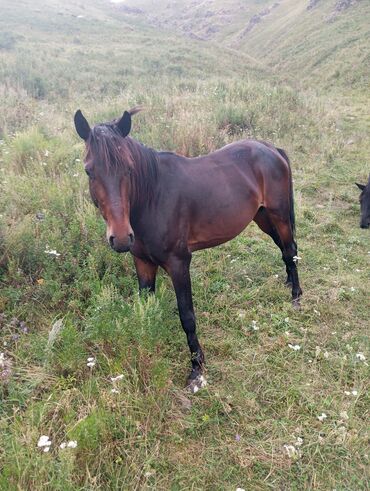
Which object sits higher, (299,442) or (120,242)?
(120,242)

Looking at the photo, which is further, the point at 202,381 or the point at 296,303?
the point at 296,303

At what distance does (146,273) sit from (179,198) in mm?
750

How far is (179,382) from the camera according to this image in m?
3.19

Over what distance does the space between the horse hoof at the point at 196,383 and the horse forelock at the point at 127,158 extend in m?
1.50

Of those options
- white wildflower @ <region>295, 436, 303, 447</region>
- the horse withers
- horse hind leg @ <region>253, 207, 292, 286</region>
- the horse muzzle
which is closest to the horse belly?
horse hind leg @ <region>253, 207, 292, 286</region>

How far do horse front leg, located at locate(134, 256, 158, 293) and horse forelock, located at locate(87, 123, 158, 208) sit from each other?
64 centimetres

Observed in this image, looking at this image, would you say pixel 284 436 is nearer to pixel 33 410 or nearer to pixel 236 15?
pixel 33 410

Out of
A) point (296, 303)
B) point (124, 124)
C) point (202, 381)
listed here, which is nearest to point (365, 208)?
point (296, 303)

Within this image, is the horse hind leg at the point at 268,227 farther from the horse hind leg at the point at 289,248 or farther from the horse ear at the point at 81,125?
the horse ear at the point at 81,125

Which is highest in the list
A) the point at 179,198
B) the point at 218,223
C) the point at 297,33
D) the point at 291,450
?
the point at 179,198

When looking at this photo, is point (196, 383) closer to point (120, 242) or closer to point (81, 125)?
point (120, 242)

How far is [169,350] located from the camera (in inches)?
135

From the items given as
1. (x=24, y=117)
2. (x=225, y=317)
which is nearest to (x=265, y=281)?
(x=225, y=317)

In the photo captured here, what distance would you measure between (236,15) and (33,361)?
49.8 metres
